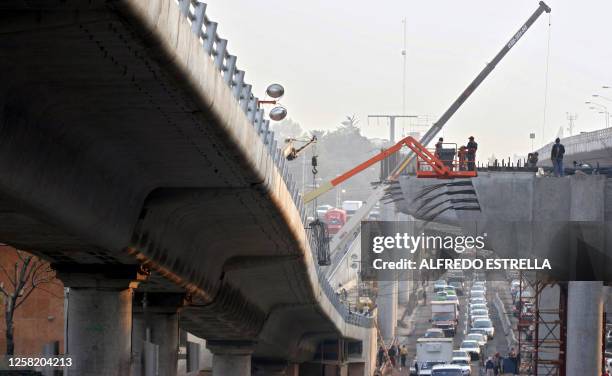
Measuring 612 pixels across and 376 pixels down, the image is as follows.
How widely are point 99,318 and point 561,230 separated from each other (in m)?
34.3

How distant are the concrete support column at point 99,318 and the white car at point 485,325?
74371 mm

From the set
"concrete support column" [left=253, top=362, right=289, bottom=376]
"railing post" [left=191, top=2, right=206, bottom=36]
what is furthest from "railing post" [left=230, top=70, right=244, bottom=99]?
"concrete support column" [left=253, top=362, right=289, bottom=376]

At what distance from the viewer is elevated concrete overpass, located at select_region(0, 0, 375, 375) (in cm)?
1733

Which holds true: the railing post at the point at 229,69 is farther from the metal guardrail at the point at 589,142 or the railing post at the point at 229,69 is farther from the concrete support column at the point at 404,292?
the concrete support column at the point at 404,292

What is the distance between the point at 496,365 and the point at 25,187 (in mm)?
55723

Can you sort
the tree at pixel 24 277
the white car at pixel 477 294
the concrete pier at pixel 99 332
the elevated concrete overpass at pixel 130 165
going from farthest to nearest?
the white car at pixel 477 294 → the tree at pixel 24 277 → the concrete pier at pixel 99 332 → the elevated concrete overpass at pixel 130 165

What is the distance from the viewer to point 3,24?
636 inches

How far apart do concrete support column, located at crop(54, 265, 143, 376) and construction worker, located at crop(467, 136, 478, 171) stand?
35351mm

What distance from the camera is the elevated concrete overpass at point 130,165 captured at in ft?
56.9

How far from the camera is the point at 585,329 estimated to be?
58.3 m

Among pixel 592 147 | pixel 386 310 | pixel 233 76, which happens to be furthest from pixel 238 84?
pixel 592 147

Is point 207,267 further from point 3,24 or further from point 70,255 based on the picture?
point 3,24

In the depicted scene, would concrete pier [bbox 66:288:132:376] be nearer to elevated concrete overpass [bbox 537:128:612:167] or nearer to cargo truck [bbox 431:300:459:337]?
cargo truck [bbox 431:300:459:337]

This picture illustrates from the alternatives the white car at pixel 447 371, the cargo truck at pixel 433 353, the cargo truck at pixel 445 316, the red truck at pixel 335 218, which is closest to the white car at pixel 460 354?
the cargo truck at pixel 433 353
